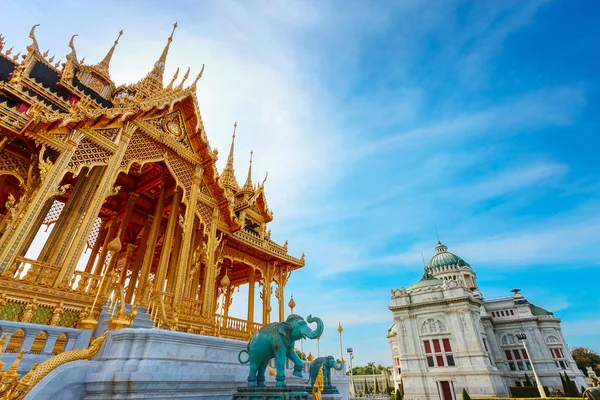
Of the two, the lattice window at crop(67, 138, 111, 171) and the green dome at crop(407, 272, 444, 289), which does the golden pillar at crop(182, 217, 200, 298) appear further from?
the green dome at crop(407, 272, 444, 289)

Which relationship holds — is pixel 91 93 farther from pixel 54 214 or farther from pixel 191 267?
pixel 191 267

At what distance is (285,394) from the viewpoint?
3.49 meters

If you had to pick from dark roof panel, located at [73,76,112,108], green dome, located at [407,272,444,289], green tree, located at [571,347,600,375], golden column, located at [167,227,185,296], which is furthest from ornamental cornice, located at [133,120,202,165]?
green tree, located at [571,347,600,375]

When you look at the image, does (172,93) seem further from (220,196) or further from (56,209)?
(56,209)

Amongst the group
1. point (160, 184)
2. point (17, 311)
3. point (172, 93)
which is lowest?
point (17, 311)

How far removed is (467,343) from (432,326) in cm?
410

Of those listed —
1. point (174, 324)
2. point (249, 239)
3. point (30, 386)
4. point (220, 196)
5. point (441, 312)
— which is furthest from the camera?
point (441, 312)

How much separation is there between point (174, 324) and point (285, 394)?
6.71 meters

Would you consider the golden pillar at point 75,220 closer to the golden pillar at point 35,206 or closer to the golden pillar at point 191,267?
the golden pillar at point 35,206

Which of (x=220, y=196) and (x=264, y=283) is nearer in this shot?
(x=220, y=196)

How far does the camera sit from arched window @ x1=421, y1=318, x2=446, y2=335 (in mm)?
35812

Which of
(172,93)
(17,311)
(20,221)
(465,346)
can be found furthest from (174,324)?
(465,346)

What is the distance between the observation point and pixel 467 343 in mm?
33281

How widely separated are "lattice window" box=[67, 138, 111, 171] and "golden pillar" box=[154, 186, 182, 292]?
332 centimetres
